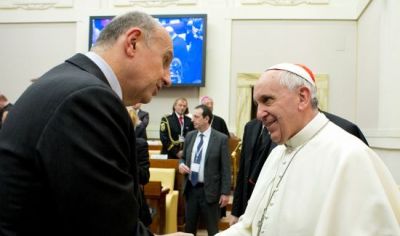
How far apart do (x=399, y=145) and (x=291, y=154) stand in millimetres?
5285

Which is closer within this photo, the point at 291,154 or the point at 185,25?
the point at 291,154

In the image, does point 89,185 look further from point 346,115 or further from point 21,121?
point 346,115

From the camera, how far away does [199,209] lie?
5480 millimetres

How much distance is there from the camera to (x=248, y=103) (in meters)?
11.7

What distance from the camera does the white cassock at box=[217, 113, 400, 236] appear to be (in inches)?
80.1

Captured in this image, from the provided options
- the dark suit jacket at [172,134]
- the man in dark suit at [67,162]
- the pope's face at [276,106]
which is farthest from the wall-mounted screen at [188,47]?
the man in dark suit at [67,162]

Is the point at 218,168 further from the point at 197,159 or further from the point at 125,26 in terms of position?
the point at 125,26

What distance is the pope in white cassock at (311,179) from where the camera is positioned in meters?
2.05

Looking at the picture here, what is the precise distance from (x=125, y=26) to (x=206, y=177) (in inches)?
161

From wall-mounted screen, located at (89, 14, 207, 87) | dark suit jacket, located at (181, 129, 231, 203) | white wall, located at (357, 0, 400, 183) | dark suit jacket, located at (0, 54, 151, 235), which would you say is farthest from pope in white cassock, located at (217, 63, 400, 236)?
wall-mounted screen, located at (89, 14, 207, 87)

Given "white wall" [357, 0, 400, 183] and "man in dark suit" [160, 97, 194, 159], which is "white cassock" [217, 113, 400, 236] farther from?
"white wall" [357, 0, 400, 183]

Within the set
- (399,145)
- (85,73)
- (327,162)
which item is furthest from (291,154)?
(399,145)

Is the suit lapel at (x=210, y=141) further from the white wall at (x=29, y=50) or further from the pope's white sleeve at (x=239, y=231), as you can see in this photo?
the white wall at (x=29, y=50)

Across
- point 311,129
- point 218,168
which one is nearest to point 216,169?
point 218,168
